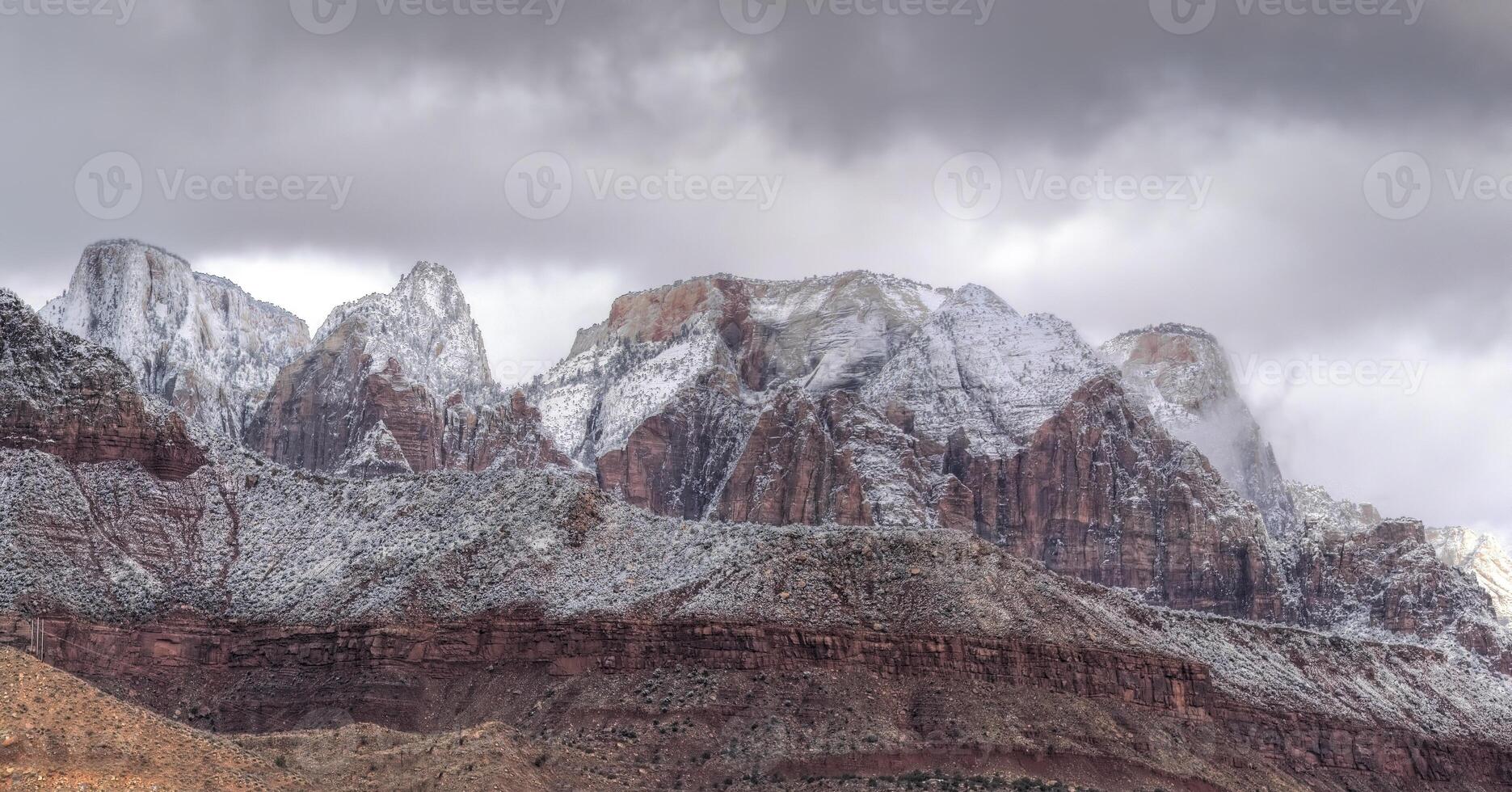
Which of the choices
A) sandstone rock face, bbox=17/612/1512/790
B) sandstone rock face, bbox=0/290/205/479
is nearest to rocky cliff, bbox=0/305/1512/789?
sandstone rock face, bbox=17/612/1512/790

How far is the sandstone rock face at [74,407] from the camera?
127 meters

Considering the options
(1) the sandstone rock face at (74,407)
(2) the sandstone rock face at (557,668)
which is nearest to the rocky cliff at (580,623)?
(2) the sandstone rock face at (557,668)

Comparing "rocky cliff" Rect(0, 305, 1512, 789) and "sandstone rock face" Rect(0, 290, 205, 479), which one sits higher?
"sandstone rock face" Rect(0, 290, 205, 479)

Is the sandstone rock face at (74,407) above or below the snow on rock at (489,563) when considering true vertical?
above

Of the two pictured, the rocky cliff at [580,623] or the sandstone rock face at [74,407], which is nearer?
the rocky cliff at [580,623]

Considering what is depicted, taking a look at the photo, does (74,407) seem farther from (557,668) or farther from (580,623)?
(557,668)

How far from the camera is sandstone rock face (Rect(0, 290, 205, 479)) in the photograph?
12738 cm

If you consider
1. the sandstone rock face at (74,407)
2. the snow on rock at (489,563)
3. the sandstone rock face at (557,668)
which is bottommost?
the sandstone rock face at (557,668)

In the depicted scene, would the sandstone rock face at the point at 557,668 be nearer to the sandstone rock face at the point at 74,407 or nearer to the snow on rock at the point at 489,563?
the snow on rock at the point at 489,563

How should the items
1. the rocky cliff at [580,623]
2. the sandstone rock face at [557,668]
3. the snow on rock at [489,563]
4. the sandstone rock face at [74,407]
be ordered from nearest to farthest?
1. the rocky cliff at [580,623]
2. the sandstone rock face at [557,668]
3. the snow on rock at [489,563]
4. the sandstone rock face at [74,407]

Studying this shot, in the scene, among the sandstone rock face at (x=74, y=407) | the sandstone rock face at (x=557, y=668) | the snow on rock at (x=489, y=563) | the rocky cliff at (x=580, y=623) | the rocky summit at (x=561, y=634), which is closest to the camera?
the rocky summit at (x=561, y=634)

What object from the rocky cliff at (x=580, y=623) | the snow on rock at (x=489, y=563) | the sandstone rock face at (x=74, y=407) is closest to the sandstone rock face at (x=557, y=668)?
the rocky cliff at (x=580, y=623)

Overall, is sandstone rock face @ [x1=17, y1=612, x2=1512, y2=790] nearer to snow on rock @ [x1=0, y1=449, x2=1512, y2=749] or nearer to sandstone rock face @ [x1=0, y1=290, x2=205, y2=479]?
snow on rock @ [x1=0, y1=449, x2=1512, y2=749]

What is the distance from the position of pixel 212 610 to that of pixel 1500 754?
99.2 m
